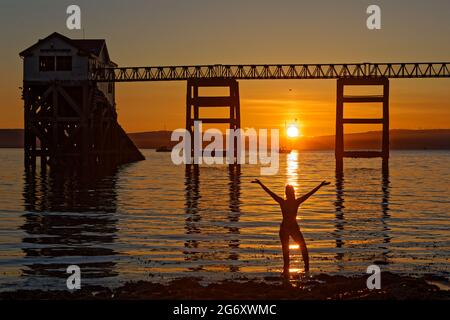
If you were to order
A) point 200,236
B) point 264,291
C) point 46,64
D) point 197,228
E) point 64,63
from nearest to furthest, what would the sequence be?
point 264,291 < point 200,236 < point 197,228 < point 46,64 < point 64,63

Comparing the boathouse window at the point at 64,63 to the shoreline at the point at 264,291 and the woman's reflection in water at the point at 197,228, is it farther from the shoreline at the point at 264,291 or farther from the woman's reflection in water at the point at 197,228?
the shoreline at the point at 264,291

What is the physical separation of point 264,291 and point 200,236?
1034 cm

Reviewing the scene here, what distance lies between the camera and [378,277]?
1605cm

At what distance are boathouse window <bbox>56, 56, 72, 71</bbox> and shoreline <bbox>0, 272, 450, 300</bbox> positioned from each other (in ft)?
201

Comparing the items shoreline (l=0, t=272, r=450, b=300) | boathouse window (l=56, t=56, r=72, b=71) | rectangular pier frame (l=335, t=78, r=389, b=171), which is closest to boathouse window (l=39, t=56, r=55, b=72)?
boathouse window (l=56, t=56, r=72, b=71)

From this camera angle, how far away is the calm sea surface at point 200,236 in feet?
58.5

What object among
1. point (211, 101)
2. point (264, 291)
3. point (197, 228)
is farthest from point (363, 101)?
point (264, 291)

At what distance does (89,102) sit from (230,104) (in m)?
15.6

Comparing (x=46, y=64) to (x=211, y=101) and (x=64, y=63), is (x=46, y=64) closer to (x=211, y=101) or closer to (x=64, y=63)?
(x=64, y=63)

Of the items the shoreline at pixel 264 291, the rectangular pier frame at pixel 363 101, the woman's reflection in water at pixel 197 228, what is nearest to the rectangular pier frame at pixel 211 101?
the rectangular pier frame at pixel 363 101

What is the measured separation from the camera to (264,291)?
47.4 feet

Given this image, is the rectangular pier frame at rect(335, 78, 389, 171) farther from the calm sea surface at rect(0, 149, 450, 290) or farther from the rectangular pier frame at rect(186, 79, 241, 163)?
the calm sea surface at rect(0, 149, 450, 290)

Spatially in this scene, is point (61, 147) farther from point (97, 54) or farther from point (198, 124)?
point (198, 124)
